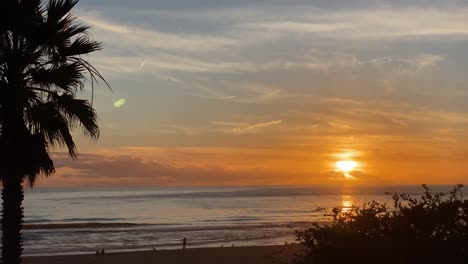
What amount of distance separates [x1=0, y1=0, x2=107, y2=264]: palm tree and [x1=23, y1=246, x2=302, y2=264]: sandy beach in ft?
54.7

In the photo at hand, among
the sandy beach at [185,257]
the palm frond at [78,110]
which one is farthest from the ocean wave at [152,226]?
the palm frond at [78,110]

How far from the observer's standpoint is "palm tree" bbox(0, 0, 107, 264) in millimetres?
12773

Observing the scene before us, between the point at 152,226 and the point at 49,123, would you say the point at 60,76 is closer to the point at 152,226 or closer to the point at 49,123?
the point at 49,123

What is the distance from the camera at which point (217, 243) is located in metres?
45.5

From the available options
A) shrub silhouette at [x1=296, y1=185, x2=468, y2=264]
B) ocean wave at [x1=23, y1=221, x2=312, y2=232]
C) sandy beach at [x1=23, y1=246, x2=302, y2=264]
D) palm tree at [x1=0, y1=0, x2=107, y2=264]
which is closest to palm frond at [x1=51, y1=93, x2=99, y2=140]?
palm tree at [x1=0, y1=0, x2=107, y2=264]

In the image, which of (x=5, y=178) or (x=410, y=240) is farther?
(x=5, y=178)

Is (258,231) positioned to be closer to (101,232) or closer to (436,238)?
(101,232)

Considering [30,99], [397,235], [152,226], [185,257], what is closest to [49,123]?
[30,99]

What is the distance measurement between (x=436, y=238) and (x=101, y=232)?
50.7m

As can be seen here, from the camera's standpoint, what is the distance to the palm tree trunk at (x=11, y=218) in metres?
13.1

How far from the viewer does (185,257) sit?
3119 centimetres

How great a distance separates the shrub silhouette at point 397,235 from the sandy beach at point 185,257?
62.3 ft

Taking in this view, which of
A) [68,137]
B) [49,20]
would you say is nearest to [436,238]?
[68,137]

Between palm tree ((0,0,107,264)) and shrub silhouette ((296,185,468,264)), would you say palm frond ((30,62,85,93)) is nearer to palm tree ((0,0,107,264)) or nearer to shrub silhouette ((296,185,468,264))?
palm tree ((0,0,107,264))
